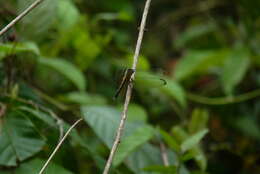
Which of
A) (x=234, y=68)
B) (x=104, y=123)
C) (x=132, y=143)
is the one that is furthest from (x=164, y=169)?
(x=234, y=68)

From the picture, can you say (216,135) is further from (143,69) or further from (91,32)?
(91,32)

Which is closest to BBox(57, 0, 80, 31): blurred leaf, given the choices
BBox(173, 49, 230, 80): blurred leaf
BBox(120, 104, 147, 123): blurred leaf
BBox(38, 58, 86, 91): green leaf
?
BBox(38, 58, 86, 91): green leaf

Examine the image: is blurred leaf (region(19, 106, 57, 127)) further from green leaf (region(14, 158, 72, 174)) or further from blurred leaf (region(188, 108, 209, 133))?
blurred leaf (region(188, 108, 209, 133))

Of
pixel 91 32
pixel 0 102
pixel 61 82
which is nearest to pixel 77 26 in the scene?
pixel 91 32

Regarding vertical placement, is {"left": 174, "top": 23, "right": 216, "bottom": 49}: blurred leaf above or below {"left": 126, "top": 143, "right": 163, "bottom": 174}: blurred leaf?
above

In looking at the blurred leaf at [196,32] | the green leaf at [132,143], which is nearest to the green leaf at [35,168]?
the green leaf at [132,143]

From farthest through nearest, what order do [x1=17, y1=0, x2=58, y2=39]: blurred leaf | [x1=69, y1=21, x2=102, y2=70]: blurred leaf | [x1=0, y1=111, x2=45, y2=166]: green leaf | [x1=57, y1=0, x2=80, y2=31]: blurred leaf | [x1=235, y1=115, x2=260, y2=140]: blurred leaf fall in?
1. [x1=235, y1=115, x2=260, y2=140]: blurred leaf
2. [x1=69, y1=21, x2=102, y2=70]: blurred leaf
3. [x1=57, y1=0, x2=80, y2=31]: blurred leaf
4. [x1=17, y1=0, x2=58, y2=39]: blurred leaf
5. [x1=0, y1=111, x2=45, y2=166]: green leaf

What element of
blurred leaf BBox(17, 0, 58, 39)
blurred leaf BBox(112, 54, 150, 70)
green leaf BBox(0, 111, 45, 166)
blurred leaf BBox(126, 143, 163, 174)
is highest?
blurred leaf BBox(17, 0, 58, 39)
